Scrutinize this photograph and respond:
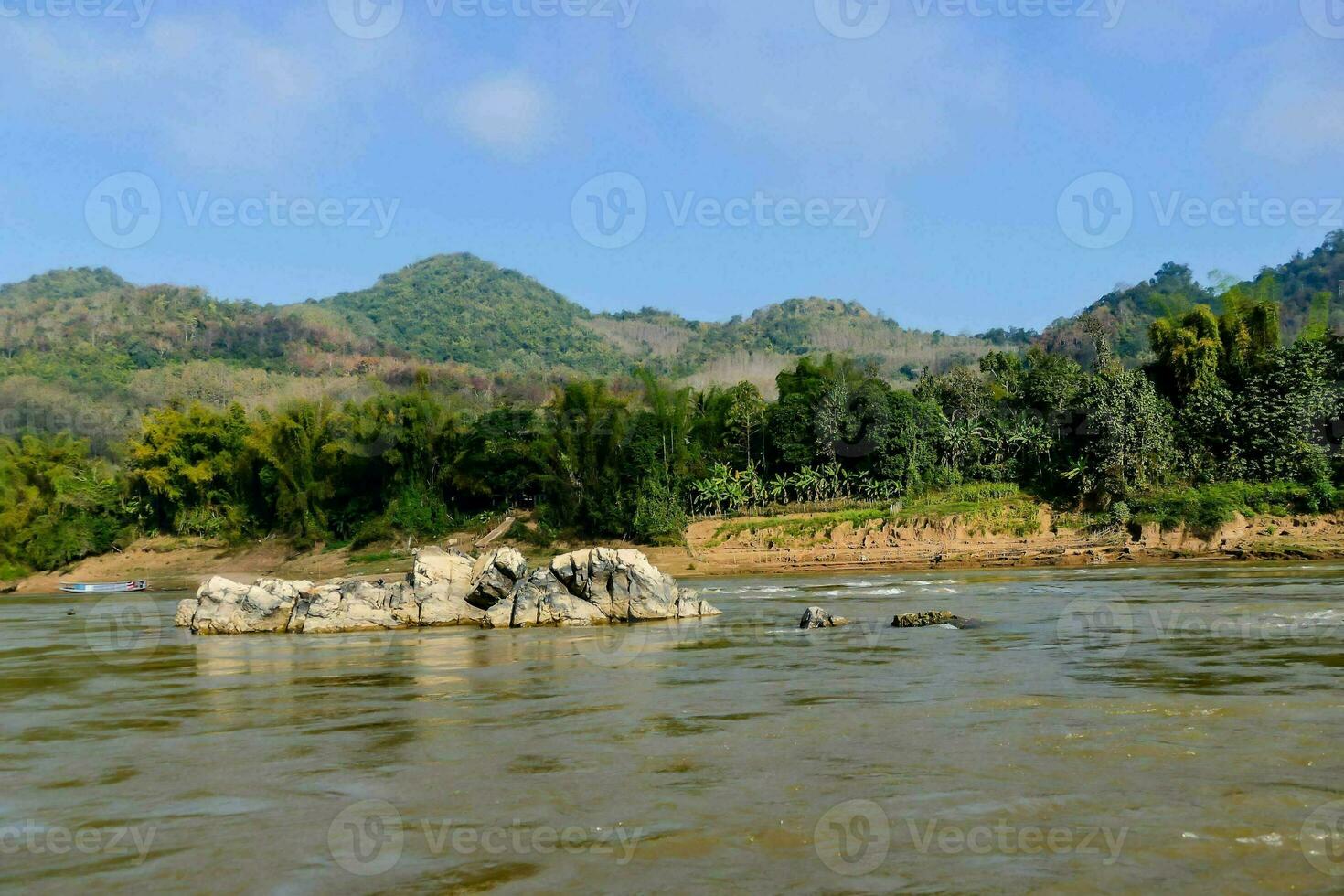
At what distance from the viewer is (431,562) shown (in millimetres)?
29922

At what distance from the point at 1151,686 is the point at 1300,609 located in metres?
11.5

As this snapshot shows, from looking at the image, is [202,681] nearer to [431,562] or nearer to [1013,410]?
[431,562]

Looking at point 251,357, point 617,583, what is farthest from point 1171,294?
point 251,357

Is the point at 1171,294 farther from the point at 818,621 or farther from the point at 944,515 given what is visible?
the point at 818,621

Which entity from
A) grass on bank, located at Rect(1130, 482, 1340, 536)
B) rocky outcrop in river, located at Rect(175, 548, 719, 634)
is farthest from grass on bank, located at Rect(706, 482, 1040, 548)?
rocky outcrop in river, located at Rect(175, 548, 719, 634)

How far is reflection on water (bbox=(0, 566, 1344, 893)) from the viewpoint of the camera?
27.0 feet

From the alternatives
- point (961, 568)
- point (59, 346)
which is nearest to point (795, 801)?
point (961, 568)

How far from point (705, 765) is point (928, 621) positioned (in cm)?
1389

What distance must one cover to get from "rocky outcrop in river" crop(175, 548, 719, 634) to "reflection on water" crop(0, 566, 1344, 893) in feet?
17.9

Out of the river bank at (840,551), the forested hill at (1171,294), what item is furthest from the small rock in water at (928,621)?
the forested hill at (1171,294)

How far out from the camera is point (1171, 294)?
356 ft

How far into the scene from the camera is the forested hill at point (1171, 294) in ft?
395

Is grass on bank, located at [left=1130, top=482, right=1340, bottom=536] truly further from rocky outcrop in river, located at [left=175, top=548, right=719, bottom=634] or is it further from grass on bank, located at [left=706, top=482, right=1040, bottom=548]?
rocky outcrop in river, located at [left=175, top=548, right=719, bottom=634]

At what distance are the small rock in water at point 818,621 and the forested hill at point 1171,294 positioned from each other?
8690 cm
